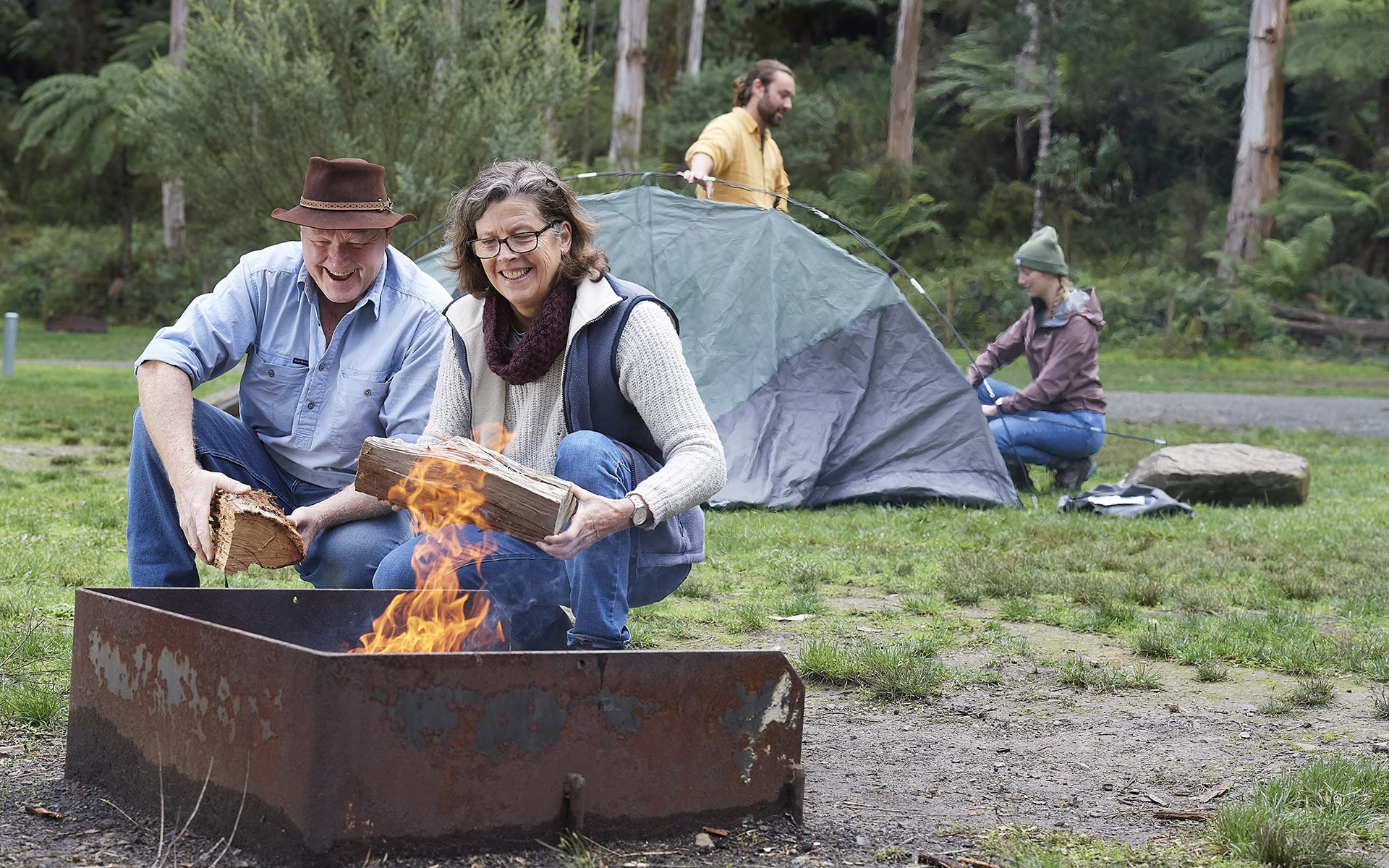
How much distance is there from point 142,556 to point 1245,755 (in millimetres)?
2645

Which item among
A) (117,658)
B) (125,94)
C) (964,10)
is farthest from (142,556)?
(964,10)

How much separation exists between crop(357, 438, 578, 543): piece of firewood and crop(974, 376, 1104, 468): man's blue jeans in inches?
205

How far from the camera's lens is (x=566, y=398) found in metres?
2.99

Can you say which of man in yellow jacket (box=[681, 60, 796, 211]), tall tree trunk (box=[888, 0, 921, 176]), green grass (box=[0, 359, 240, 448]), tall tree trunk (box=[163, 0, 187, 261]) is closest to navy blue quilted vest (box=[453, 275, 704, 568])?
man in yellow jacket (box=[681, 60, 796, 211])

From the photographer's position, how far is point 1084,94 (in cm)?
2580

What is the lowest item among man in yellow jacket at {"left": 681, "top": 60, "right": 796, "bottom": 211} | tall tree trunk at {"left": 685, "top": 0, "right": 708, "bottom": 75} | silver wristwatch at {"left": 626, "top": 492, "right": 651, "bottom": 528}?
silver wristwatch at {"left": 626, "top": 492, "right": 651, "bottom": 528}

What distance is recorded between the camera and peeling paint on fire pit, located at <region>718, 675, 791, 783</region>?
8.16ft

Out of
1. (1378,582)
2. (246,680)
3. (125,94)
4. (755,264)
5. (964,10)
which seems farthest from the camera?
(964,10)

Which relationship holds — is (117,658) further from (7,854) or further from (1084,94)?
(1084,94)

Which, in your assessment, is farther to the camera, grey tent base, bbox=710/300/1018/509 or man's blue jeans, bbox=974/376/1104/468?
man's blue jeans, bbox=974/376/1104/468

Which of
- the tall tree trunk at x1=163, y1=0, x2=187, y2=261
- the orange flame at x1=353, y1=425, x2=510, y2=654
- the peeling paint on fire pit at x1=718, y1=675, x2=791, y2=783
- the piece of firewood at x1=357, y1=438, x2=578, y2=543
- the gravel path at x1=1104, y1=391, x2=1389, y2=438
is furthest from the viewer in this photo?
the tall tree trunk at x1=163, y1=0, x2=187, y2=261

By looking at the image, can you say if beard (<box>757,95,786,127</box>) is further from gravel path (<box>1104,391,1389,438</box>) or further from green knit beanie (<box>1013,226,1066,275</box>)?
gravel path (<box>1104,391,1389,438</box>)

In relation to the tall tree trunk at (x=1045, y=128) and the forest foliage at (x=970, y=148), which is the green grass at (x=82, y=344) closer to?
the forest foliage at (x=970, y=148)

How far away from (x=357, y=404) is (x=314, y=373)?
139 mm
